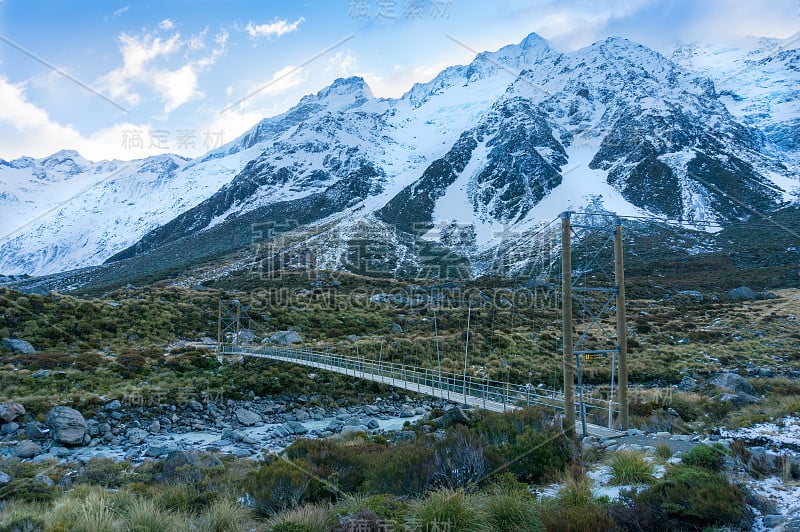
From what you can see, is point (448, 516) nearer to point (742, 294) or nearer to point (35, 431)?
point (35, 431)

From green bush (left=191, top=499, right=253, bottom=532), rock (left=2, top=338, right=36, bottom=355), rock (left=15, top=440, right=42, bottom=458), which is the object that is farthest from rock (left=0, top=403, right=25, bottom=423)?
green bush (left=191, top=499, right=253, bottom=532)

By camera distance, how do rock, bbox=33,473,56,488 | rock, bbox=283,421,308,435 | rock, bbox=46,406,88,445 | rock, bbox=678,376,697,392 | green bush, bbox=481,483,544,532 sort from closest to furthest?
green bush, bbox=481,483,544,532, rock, bbox=33,473,56,488, rock, bbox=46,406,88,445, rock, bbox=283,421,308,435, rock, bbox=678,376,697,392

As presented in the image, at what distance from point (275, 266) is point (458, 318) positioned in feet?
185

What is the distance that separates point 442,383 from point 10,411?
14995mm

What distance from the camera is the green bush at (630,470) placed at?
6.82 meters

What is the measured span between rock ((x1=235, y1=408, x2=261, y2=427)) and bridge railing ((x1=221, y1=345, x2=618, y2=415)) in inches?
192

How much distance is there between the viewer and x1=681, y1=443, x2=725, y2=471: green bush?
22.5 ft

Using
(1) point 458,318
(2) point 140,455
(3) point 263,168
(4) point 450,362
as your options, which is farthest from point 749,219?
(3) point 263,168

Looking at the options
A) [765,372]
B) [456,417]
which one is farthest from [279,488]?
[765,372]

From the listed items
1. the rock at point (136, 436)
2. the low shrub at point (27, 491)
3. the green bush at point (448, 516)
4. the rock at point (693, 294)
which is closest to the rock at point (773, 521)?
the green bush at point (448, 516)

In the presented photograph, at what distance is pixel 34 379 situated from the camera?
19062 millimetres

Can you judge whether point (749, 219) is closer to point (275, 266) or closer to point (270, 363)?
point (275, 266)

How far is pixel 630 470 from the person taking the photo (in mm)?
6965

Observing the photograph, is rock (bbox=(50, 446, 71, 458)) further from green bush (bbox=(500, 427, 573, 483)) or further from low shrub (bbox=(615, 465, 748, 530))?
low shrub (bbox=(615, 465, 748, 530))
